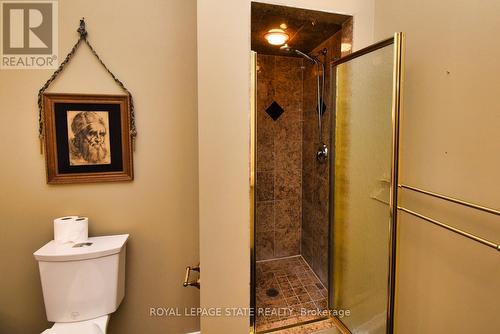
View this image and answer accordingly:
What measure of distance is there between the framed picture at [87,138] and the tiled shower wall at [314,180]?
64.9 inches

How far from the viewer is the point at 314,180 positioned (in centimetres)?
259

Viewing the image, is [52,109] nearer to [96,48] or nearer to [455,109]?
[96,48]

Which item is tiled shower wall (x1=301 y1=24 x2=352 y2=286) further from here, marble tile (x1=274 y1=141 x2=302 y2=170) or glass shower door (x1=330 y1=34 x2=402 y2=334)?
glass shower door (x1=330 y1=34 x2=402 y2=334)

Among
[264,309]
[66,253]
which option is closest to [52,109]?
[66,253]

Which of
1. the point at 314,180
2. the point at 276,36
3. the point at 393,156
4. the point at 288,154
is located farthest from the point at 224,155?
the point at 288,154

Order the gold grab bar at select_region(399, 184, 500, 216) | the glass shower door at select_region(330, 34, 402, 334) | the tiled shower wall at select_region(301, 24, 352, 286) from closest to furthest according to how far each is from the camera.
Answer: the gold grab bar at select_region(399, 184, 500, 216) < the glass shower door at select_region(330, 34, 402, 334) < the tiled shower wall at select_region(301, 24, 352, 286)

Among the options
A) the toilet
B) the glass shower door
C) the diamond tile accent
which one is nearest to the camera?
the glass shower door

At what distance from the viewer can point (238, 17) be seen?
1.35m

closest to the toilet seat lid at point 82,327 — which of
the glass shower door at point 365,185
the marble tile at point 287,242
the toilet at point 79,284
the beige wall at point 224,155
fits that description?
the toilet at point 79,284

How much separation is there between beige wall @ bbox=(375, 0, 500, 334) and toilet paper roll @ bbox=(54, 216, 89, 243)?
1.91m

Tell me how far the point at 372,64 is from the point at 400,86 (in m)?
0.34

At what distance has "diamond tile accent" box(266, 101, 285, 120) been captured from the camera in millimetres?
2729

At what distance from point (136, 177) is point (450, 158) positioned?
1.76 m

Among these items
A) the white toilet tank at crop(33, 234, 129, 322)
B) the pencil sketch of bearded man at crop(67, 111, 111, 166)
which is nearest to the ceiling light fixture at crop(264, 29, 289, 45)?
the pencil sketch of bearded man at crop(67, 111, 111, 166)
